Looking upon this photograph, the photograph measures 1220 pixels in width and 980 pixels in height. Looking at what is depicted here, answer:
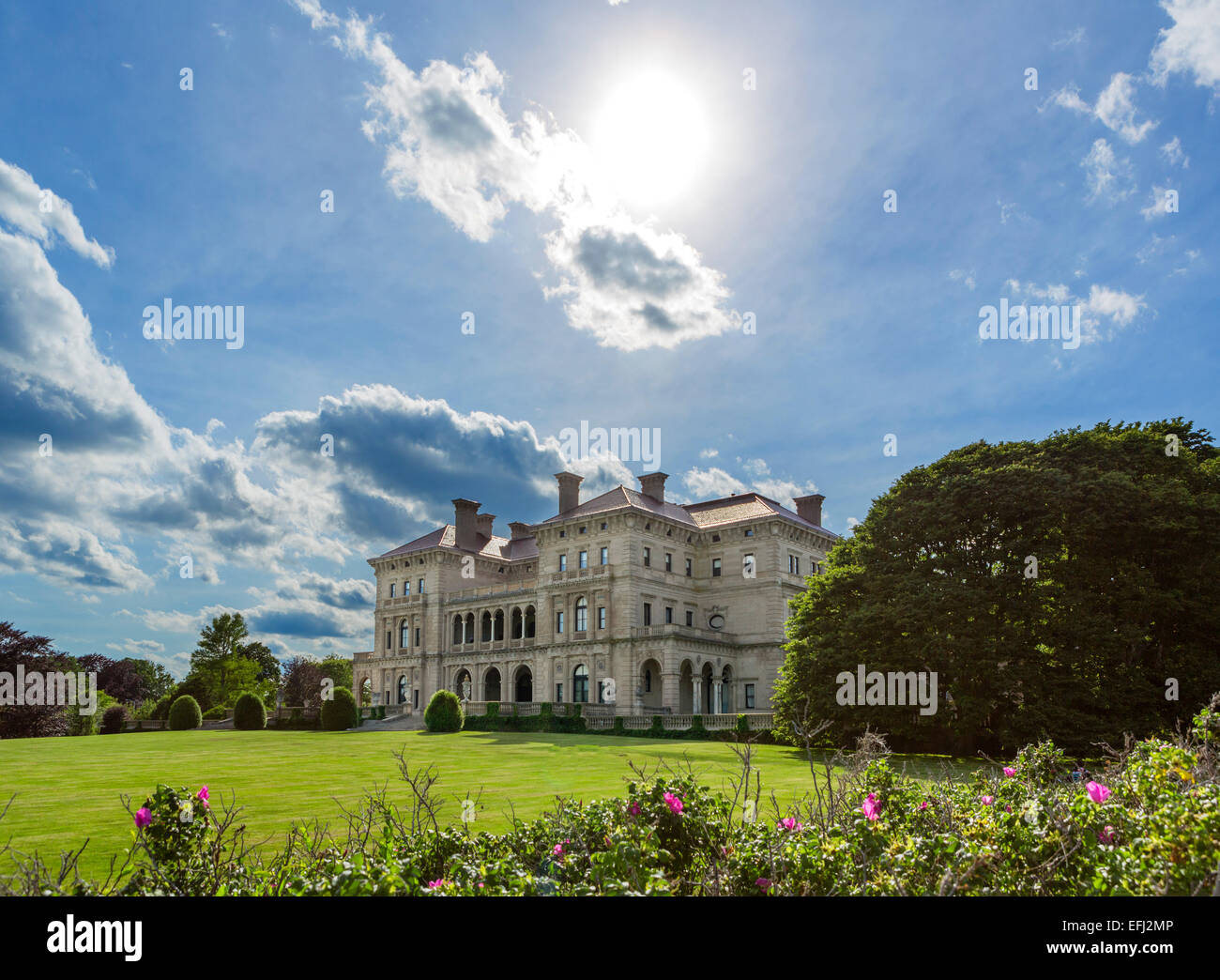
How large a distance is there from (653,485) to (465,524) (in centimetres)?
1858

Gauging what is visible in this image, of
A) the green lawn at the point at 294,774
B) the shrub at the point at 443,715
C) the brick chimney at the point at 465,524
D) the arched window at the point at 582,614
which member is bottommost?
the shrub at the point at 443,715

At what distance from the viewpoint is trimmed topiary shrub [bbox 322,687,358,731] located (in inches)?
2087

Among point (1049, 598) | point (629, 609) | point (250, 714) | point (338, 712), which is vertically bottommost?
point (250, 714)

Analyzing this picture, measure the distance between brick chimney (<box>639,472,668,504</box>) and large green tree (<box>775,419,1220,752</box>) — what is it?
31578 millimetres

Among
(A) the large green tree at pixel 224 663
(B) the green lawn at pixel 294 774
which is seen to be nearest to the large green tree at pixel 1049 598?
(B) the green lawn at pixel 294 774

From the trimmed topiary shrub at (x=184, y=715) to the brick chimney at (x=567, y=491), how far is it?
92.7ft

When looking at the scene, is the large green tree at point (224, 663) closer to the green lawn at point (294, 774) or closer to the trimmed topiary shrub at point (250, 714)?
the trimmed topiary shrub at point (250, 714)

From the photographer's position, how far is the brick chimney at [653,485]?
2486 inches

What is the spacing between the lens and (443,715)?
4638cm

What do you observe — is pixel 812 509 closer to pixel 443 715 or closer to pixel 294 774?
pixel 443 715

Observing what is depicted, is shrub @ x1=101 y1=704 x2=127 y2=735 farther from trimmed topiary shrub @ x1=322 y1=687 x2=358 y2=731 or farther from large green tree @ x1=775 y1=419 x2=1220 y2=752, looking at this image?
large green tree @ x1=775 y1=419 x2=1220 y2=752

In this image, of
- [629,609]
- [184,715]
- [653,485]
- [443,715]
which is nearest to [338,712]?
[184,715]

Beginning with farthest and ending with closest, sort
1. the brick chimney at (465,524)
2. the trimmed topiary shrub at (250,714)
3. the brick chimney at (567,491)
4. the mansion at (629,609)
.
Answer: the brick chimney at (465,524) < the brick chimney at (567,491) < the mansion at (629,609) < the trimmed topiary shrub at (250,714)
